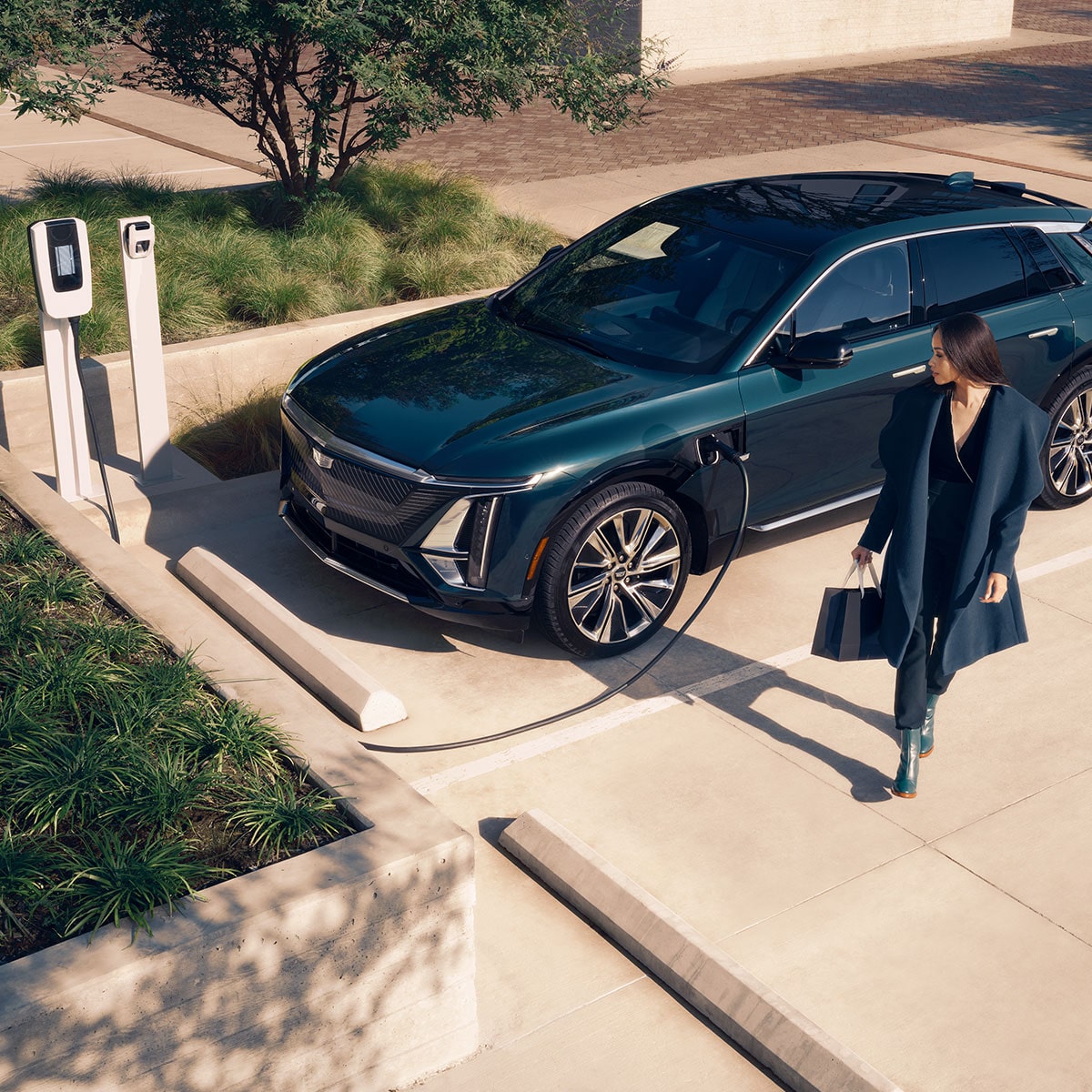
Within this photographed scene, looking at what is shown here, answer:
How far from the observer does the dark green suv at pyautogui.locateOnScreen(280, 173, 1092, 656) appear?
229 inches

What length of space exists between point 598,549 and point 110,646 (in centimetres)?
213

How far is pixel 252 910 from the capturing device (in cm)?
349

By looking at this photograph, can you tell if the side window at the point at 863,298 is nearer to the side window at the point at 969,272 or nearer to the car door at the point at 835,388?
the car door at the point at 835,388

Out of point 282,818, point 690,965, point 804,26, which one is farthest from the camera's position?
point 804,26

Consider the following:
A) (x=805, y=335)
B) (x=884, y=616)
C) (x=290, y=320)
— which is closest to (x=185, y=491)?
(x=290, y=320)

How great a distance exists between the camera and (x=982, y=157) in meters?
16.6

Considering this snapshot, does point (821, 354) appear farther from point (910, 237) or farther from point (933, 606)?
point (933, 606)

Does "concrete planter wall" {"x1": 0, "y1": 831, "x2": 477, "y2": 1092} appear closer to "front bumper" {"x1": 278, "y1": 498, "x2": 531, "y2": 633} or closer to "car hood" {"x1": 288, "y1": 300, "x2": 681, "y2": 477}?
"front bumper" {"x1": 278, "y1": 498, "x2": 531, "y2": 633}

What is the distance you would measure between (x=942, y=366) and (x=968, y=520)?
0.55 meters

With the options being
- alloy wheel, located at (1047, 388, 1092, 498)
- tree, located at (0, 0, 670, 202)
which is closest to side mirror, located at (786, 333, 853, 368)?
alloy wheel, located at (1047, 388, 1092, 498)

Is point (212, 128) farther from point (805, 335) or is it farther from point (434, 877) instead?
point (434, 877)

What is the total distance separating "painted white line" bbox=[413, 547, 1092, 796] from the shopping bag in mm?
921

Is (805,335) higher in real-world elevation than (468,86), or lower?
lower

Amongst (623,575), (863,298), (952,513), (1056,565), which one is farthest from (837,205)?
(952,513)
